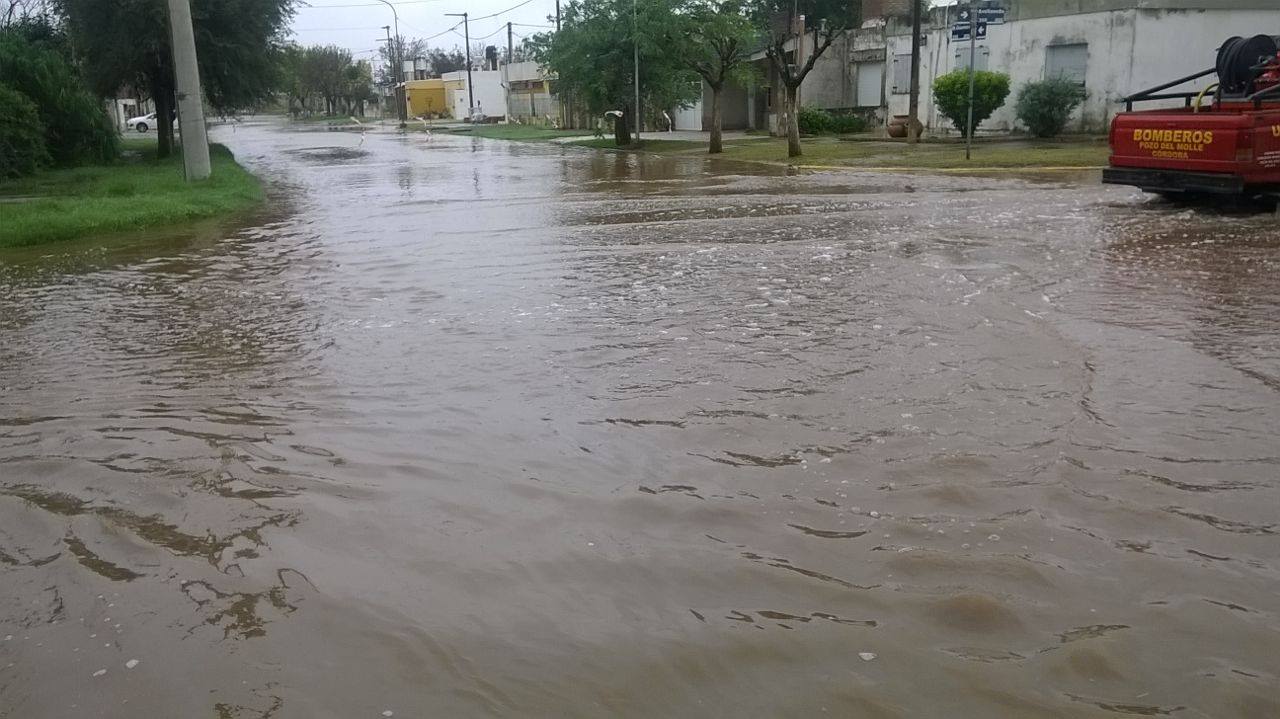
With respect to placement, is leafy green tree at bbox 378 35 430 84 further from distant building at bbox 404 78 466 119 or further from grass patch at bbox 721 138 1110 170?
grass patch at bbox 721 138 1110 170

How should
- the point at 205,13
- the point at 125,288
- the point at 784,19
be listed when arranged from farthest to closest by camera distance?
the point at 784,19
the point at 205,13
the point at 125,288

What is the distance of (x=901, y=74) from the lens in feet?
127

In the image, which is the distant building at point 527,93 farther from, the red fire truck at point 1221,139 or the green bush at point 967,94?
the red fire truck at point 1221,139

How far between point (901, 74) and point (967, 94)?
6656 millimetres

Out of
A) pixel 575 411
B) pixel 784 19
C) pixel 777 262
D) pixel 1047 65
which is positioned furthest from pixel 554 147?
pixel 575 411

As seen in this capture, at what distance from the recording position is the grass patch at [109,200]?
14.5 metres

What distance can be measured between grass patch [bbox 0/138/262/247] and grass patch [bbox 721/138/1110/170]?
13.6 m

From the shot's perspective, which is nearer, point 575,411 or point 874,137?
point 575,411

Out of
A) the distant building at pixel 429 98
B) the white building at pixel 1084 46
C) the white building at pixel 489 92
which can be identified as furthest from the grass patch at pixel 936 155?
the distant building at pixel 429 98

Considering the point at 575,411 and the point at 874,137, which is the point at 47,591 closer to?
the point at 575,411

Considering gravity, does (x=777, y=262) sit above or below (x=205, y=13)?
below

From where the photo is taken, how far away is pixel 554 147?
40.8 metres

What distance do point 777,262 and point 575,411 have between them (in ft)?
18.0

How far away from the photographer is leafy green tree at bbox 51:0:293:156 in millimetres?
27906
